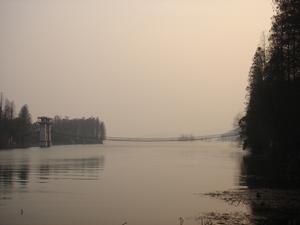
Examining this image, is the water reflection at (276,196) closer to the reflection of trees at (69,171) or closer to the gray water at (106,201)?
the gray water at (106,201)

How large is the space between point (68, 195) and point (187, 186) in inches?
432

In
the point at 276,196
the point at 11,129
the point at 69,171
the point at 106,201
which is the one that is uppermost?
the point at 11,129

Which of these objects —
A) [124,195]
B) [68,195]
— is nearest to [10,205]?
[68,195]

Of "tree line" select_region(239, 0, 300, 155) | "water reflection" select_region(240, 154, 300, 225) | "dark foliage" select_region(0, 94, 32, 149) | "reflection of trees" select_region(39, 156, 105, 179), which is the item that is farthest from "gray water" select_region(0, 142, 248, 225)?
"dark foliage" select_region(0, 94, 32, 149)

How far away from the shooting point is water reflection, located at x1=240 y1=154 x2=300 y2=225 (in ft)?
79.1

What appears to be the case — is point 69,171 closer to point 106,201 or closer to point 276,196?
point 106,201

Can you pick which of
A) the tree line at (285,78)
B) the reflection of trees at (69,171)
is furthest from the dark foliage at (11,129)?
the tree line at (285,78)

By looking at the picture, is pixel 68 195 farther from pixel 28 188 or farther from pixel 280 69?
pixel 280 69

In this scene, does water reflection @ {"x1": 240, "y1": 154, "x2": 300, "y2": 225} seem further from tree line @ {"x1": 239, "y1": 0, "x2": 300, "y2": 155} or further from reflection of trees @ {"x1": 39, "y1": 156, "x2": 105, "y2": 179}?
reflection of trees @ {"x1": 39, "y1": 156, "x2": 105, "y2": 179}

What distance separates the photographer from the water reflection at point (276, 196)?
24.1 m

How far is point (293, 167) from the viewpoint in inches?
1956

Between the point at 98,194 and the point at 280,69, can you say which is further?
the point at 280,69

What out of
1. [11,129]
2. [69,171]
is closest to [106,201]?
[69,171]

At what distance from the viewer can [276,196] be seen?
3169cm
